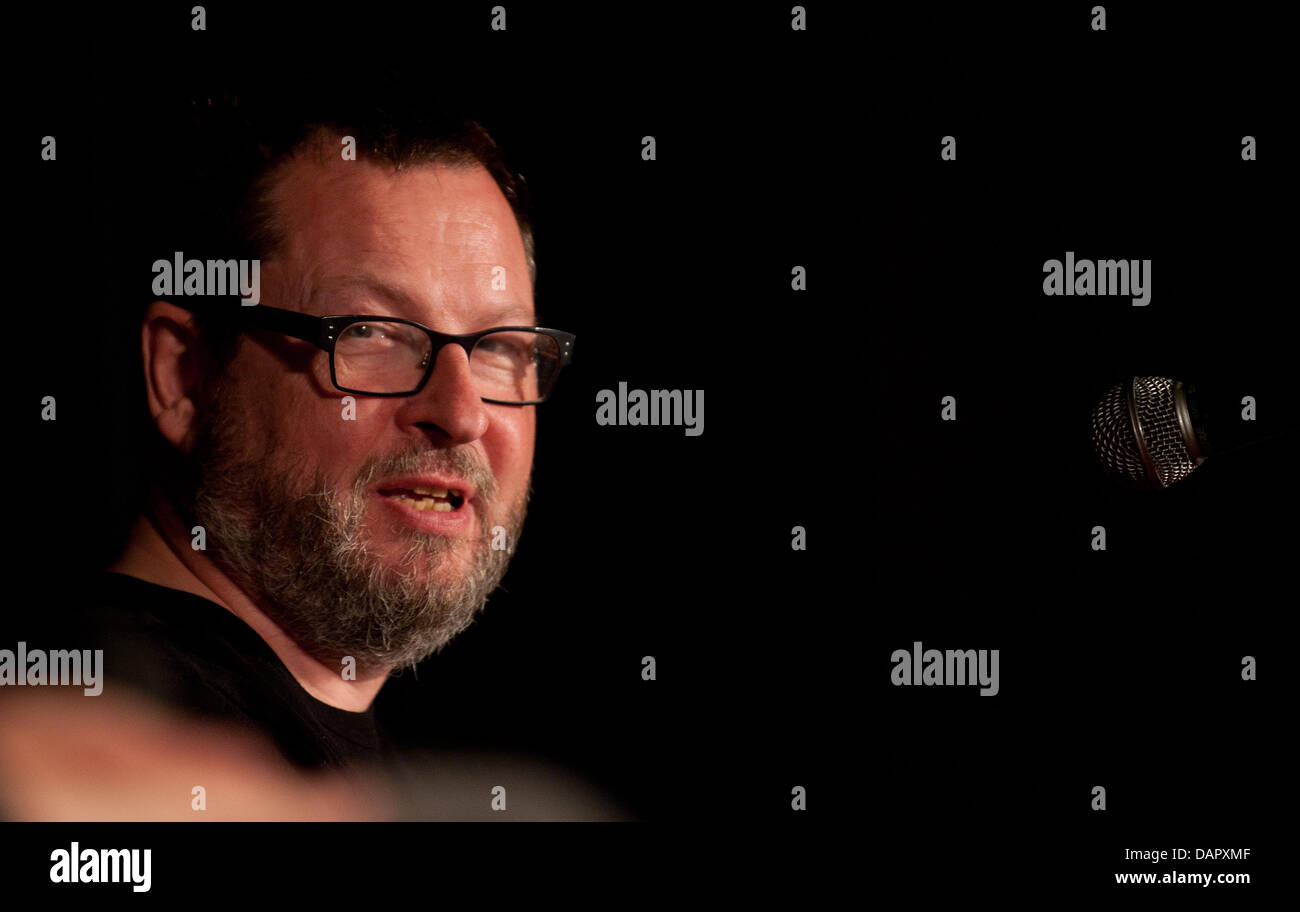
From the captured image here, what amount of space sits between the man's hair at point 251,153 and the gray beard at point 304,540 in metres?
0.19

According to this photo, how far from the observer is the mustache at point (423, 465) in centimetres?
182

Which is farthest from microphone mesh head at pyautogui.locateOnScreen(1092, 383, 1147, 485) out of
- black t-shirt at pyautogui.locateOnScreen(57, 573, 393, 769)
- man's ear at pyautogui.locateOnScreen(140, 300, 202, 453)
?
man's ear at pyautogui.locateOnScreen(140, 300, 202, 453)

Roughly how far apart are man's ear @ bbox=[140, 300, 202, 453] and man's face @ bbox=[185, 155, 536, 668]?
1.6 inches

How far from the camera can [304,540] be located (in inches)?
71.3

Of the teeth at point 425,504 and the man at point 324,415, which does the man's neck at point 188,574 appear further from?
the teeth at point 425,504

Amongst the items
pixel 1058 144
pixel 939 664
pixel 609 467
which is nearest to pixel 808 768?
pixel 939 664

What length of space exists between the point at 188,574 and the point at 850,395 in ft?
4.50

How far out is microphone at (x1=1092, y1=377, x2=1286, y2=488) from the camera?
138 cm
